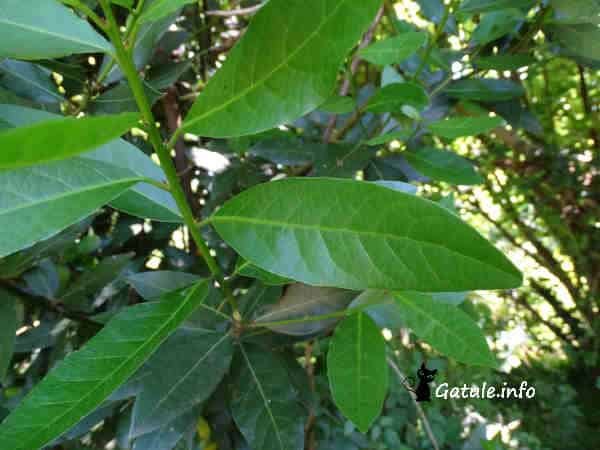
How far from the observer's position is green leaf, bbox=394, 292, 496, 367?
1.85 ft

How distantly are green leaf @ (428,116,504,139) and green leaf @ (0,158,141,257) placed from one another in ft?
1.56

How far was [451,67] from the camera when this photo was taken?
92 centimetres

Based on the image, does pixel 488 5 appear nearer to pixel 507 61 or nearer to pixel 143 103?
pixel 507 61

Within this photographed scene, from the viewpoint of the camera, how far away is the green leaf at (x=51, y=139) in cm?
27

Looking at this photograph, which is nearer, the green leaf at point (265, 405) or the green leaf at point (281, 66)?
the green leaf at point (281, 66)

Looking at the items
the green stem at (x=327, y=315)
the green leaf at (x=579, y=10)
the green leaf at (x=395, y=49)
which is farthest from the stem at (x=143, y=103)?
the green leaf at (x=579, y=10)

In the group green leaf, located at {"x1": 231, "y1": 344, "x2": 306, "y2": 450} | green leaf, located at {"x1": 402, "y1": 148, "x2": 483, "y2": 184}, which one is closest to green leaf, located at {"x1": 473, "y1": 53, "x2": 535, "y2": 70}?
green leaf, located at {"x1": 402, "y1": 148, "x2": 483, "y2": 184}

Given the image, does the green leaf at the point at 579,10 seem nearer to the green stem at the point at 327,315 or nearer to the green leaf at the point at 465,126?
the green leaf at the point at 465,126

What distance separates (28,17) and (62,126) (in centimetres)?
16

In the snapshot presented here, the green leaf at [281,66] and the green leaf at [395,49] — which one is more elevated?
the green leaf at [281,66]

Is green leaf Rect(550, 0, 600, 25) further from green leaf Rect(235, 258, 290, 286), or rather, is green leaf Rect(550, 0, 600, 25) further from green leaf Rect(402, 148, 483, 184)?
green leaf Rect(235, 258, 290, 286)

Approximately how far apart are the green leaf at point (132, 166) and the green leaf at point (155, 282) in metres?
0.16

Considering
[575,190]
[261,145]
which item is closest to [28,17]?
[261,145]

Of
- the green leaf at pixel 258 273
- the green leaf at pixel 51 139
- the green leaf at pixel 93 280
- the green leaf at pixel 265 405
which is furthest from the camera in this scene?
the green leaf at pixel 93 280
